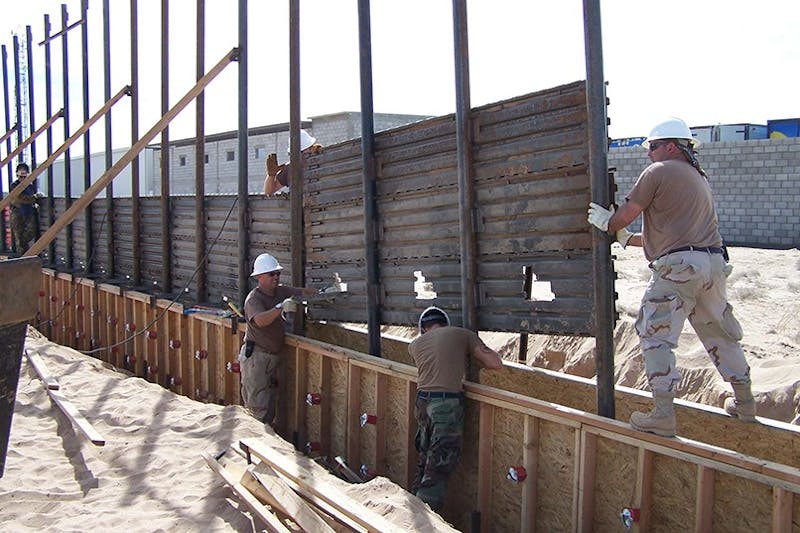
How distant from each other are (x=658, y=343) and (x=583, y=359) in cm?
463

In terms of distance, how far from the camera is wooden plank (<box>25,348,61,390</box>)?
860cm

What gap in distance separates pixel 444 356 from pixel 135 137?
9.42m

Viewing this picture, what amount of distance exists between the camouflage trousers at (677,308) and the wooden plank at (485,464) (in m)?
1.47

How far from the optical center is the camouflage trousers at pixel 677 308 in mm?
4512

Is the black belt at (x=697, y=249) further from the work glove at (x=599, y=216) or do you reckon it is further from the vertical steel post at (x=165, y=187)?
the vertical steel post at (x=165, y=187)

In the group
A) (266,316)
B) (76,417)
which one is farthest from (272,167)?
(76,417)

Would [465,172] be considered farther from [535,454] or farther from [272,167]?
[272,167]

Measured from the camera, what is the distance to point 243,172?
9.41 m

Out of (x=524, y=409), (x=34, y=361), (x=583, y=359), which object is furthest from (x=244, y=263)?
(x=524, y=409)

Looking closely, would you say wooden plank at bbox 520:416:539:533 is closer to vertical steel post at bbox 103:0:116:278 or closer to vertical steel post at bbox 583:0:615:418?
vertical steel post at bbox 583:0:615:418

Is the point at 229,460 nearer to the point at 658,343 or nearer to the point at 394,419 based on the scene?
the point at 394,419

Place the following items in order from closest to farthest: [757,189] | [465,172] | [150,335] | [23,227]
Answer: [465,172]
[150,335]
[757,189]
[23,227]

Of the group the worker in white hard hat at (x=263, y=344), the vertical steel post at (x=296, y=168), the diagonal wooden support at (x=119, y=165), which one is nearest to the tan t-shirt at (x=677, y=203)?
the diagonal wooden support at (x=119, y=165)

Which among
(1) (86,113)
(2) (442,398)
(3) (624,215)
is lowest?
(2) (442,398)
